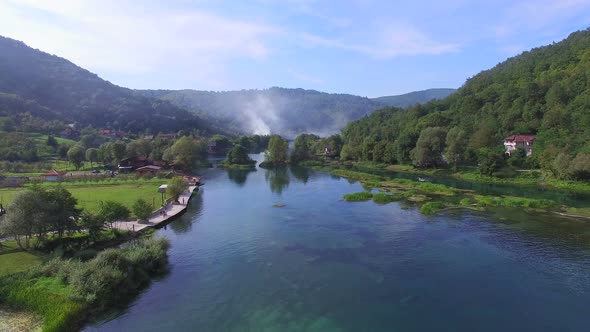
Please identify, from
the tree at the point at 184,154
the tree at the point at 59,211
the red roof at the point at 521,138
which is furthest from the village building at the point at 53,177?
the red roof at the point at 521,138

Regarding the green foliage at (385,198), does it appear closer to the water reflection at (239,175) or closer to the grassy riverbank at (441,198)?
the grassy riverbank at (441,198)

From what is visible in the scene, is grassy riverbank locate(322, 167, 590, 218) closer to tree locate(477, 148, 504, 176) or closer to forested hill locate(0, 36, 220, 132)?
tree locate(477, 148, 504, 176)

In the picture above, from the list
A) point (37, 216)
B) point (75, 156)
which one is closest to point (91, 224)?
point (37, 216)

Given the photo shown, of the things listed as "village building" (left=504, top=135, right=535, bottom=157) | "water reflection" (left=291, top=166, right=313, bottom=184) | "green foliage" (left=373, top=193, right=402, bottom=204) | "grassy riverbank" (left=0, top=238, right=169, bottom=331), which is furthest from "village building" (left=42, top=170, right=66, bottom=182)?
"village building" (left=504, top=135, right=535, bottom=157)

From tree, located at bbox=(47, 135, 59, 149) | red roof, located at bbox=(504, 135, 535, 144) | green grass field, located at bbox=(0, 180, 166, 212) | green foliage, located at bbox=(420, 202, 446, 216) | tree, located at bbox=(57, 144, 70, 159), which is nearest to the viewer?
green foliage, located at bbox=(420, 202, 446, 216)

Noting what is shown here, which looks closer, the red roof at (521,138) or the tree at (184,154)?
the red roof at (521,138)

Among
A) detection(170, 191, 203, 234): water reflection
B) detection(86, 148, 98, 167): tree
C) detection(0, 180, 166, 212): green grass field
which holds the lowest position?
detection(170, 191, 203, 234): water reflection

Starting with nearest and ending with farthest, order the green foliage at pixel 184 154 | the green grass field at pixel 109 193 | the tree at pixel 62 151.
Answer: the green grass field at pixel 109 193, the green foliage at pixel 184 154, the tree at pixel 62 151
